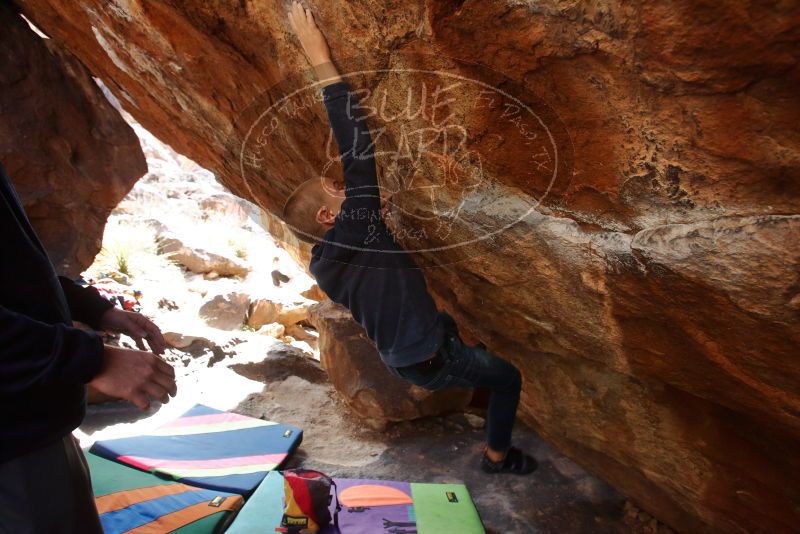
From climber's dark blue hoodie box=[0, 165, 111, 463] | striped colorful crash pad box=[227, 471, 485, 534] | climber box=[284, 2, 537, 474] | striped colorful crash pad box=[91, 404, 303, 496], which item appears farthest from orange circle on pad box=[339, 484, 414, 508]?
climber's dark blue hoodie box=[0, 165, 111, 463]

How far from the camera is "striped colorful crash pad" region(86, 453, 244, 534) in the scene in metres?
2.11

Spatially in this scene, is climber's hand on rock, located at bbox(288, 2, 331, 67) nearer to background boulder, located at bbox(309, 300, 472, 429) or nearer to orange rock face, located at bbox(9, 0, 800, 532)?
orange rock face, located at bbox(9, 0, 800, 532)

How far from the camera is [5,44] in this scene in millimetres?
3236

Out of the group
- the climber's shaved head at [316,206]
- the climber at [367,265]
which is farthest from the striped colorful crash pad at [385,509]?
the climber's shaved head at [316,206]

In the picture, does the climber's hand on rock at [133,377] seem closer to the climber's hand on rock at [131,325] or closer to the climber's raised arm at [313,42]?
the climber's hand on rock at [131,325]

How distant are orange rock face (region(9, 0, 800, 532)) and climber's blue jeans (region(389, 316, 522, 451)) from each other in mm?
221

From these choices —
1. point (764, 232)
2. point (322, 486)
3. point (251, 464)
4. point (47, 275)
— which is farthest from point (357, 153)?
point (251, 464)

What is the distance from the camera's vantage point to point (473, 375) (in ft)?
7.13

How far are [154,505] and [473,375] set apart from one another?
160 centimetres

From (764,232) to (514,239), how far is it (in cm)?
75

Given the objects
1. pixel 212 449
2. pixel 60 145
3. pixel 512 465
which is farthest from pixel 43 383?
pixel 60 145

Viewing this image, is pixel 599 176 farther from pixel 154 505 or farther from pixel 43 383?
pixel 154 505

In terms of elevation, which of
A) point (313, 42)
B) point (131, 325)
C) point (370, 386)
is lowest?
point (370, 386)

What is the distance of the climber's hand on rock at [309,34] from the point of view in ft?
4.81
